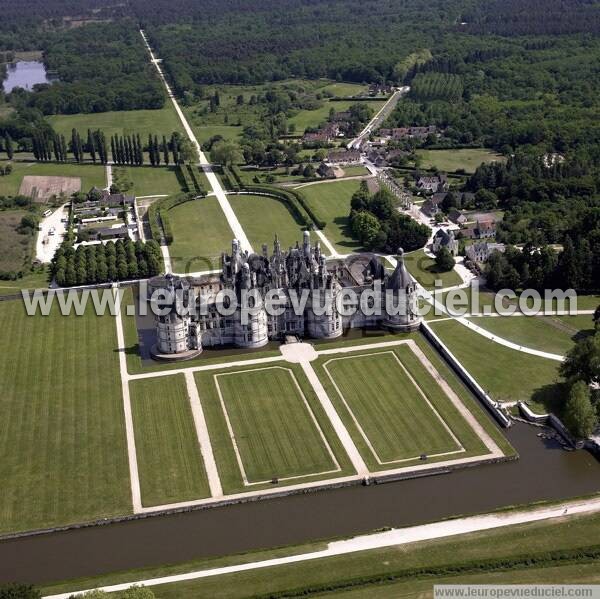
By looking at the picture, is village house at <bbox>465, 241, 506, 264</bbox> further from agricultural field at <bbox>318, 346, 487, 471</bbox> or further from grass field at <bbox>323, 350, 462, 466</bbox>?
grass field at <bbox>323, 350, 462, 466</bbox>

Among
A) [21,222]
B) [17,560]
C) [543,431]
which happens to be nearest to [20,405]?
[17,560]

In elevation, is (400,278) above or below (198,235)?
above

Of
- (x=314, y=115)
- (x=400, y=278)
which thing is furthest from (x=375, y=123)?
(x=400, y=278)

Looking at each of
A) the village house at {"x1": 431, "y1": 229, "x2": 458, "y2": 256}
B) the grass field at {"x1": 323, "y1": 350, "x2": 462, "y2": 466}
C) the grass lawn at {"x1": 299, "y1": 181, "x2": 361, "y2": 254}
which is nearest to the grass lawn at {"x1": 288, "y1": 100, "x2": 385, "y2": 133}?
the grass lawn at {"x1": 299, "y1": 181, "x2": 361, "y2": 254}

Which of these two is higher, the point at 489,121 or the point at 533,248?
the point at 489,121

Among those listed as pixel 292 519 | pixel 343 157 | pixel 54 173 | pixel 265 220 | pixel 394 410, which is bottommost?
pixel 292 519

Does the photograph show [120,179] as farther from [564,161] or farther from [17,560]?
[17,560]

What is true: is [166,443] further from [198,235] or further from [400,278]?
[198,235]
